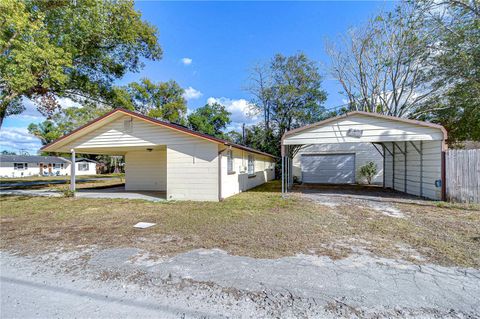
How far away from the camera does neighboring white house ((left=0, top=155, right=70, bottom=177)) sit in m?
33.7

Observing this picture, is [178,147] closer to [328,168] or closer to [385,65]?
[328,168]

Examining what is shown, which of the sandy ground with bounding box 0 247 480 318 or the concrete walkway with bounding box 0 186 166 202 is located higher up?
the sandy ground with bounding box 0 247 480 318

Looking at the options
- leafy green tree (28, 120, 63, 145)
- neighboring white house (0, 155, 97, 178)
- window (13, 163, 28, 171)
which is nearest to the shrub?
neighboring white house (0, 155, 97, 178)

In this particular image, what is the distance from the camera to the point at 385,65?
1489 cm

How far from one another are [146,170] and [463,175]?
14348 mm

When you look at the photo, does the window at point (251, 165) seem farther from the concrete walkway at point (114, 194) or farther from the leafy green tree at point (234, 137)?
the leafy green tree at point (234, 137)

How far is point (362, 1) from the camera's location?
1288cm

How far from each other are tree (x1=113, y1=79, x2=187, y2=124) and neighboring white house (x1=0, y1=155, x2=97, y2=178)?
707 inches

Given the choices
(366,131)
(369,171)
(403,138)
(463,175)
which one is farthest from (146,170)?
(369,171)

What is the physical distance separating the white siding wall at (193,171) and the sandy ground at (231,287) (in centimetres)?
545

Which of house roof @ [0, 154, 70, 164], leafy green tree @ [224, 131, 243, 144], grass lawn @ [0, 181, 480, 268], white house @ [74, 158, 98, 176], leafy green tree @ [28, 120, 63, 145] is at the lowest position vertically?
grass lawn @ [0, 181, 480, 268]

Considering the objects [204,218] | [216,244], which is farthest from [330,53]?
[216,244]

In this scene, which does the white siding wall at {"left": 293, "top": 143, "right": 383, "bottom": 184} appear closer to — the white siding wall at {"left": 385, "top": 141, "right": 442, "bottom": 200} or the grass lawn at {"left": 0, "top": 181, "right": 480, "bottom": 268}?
the white siding wall at {"left": 385, "top": 141, "right": 442, "bottom": 200}

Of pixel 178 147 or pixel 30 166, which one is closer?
pixel 178 147
